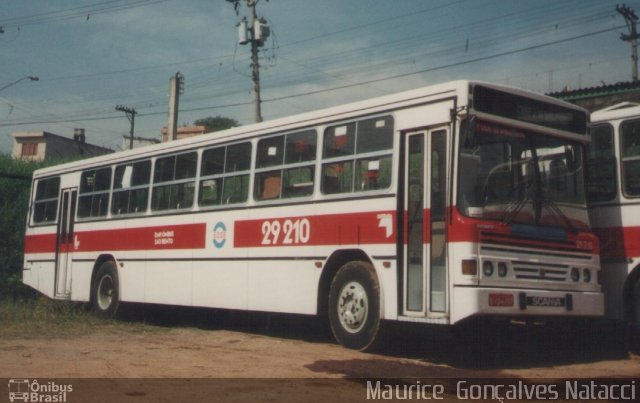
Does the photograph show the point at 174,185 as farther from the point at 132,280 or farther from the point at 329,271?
the point at 329,271

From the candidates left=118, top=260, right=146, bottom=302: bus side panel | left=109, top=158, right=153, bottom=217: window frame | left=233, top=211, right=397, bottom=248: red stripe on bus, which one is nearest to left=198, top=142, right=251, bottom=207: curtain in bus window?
left=233, top=211, right=397, bottom=248: red stripe on bus

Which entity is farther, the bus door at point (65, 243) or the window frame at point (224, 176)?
the bus door at point (65, 243)

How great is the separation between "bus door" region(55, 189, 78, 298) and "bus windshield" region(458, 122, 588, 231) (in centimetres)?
1019

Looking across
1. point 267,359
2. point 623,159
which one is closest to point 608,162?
point 623,159

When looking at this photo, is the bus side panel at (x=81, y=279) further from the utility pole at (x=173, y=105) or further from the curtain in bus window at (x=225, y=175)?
the utility pole at (x=173, y=105)

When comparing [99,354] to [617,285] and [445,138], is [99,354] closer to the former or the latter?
[445,138]

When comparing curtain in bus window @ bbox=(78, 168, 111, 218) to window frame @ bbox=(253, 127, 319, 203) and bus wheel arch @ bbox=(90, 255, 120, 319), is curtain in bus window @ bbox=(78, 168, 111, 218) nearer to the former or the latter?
bus wheel arch @ bbox=(90, 255, 120, 319)

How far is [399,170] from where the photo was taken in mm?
9039

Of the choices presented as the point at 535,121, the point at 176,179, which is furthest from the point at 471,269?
the point at 176,179

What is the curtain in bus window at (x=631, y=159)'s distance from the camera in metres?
9.55

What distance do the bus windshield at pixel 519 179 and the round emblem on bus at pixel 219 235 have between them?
4.66 metres

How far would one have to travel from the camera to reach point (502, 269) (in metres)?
8.31

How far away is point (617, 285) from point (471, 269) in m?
2.66

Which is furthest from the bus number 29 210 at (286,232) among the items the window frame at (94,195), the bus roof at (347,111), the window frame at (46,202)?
the window frame at (46,202)
